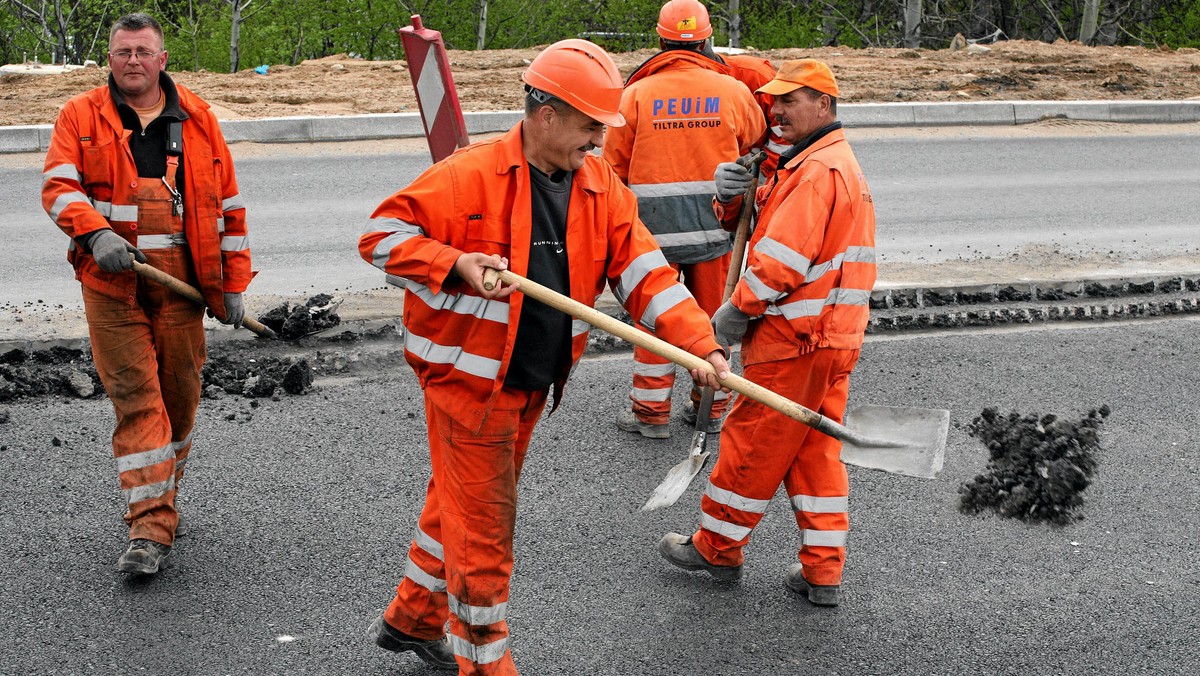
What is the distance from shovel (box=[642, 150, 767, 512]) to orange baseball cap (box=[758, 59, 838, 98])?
0.66m

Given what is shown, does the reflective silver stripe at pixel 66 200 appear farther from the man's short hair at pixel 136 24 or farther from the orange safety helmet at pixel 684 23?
the orange safety helmet at pixel 684 23

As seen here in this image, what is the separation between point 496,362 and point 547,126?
684 mm

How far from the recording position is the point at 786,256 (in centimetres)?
426

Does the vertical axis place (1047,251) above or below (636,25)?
below

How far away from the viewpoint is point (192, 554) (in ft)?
15.3

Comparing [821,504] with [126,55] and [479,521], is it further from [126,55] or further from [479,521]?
[126,55]

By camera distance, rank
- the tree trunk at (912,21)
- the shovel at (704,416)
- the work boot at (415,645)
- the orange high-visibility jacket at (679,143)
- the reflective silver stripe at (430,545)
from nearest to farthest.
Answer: the reflective silver stripe at (430,545) → the work boot at (415,645) → the shovel at (704,416) → the orange high-visibility jacket at (679,143) → the tree trunk at (912,21)

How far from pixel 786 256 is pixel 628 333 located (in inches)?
39.0

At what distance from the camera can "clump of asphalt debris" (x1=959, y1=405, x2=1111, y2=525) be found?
515 centimetres

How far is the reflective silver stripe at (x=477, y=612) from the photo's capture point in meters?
3.54

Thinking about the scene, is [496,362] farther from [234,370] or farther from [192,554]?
[234,370]

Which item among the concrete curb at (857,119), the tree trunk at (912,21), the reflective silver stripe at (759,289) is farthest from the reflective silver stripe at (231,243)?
the tree trunk at (912,21)

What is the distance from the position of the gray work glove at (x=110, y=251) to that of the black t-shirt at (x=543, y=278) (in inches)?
65.8

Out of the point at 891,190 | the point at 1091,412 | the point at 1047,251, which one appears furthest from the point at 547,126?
the point at 891,190
